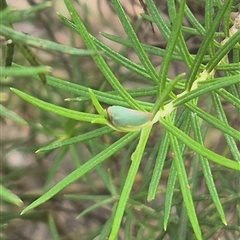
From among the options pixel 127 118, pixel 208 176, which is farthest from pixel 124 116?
pixel 208 176

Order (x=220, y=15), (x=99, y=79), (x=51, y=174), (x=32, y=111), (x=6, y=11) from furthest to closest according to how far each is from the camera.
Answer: (x=32, y=111) → (x=99, y=79) → (x=51, y=174) → (x=220, y=15) → (x=6, y=11)

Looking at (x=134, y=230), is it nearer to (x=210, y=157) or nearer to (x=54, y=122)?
(x=54, y=122)

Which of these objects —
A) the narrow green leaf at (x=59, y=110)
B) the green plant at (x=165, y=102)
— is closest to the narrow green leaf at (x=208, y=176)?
the green plant at (x=165, y=102)

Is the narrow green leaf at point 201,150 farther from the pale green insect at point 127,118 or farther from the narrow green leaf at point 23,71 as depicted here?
the narrow green leaf at point 23,71

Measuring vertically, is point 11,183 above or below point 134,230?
above

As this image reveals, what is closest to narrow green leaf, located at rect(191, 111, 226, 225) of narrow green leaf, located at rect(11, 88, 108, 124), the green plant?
the green plant

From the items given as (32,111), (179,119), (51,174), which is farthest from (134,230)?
(179,119)

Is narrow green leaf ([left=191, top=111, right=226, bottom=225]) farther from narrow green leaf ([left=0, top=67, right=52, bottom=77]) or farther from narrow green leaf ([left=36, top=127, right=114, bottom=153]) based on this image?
narrow green leaf ([left=0, top=67, right=52, bottom=77])

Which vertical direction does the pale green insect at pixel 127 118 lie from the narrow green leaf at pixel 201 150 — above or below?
above
